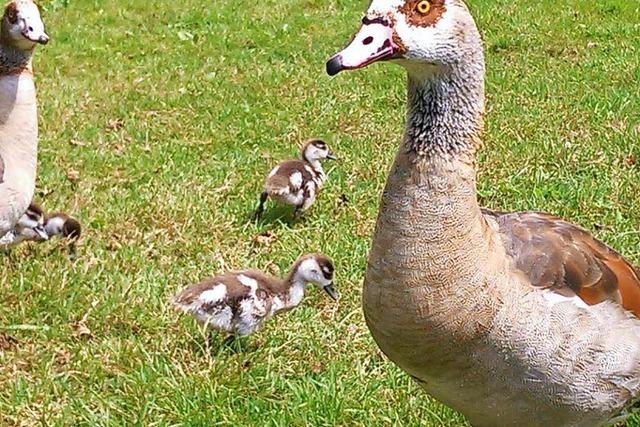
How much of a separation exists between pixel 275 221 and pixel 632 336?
3370 mm

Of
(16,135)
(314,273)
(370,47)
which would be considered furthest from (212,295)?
(370,47)

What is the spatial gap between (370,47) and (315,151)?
13.9ft

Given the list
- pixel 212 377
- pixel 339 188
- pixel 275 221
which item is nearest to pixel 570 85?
pixel 339 188

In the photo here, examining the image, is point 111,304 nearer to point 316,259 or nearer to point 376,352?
point 316,259

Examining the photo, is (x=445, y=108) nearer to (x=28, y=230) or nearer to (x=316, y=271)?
(x=316, y=271)

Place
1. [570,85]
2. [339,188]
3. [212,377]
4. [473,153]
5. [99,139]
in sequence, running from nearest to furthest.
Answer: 1. [473,153]
2. [212,377]
3. [339,188]
4. [99,139]
5. [570,85]

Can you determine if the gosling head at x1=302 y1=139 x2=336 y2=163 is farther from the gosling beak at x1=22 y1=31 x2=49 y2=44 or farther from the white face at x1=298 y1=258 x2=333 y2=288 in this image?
the gosling beak at x1=22 y1=31 x2=49 y2=44

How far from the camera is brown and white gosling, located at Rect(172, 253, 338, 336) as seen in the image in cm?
509

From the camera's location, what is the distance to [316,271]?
539 centimetres

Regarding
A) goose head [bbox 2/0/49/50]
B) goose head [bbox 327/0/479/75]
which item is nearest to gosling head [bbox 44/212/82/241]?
goose head [bbox 2/0/49/50]

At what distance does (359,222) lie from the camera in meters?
6.73

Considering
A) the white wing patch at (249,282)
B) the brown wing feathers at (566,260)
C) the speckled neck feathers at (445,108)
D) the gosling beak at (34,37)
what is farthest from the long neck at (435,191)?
the gosling beak at (34,37)

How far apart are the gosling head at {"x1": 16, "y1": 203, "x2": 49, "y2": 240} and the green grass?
0.12 m

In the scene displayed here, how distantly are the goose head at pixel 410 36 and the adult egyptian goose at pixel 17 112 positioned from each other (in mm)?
2857
